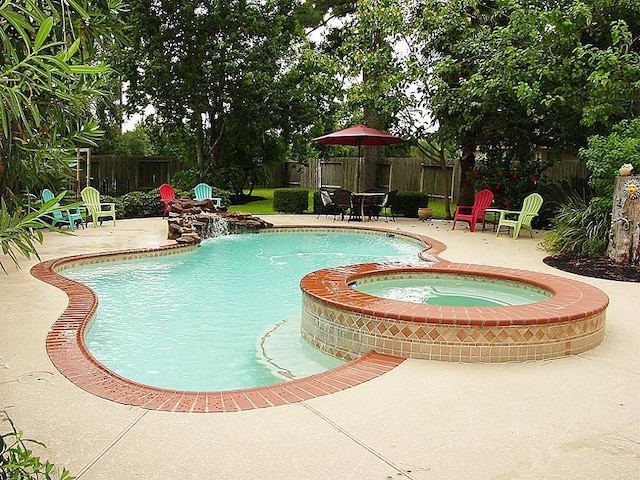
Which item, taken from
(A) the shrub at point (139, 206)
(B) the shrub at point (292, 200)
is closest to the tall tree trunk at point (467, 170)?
(B) the shrub at point (292, 200)

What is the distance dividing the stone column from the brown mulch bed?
0.62 feet

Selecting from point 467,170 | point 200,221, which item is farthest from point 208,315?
point 467,170

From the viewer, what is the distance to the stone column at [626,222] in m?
7.88

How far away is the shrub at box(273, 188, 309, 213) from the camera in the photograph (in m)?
15.9

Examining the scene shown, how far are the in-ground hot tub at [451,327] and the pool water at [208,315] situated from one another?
308 millimetres

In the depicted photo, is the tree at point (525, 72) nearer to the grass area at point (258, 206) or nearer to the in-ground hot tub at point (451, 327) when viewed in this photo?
the in-ground hot tub at point (451, 327)

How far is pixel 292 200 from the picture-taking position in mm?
15891

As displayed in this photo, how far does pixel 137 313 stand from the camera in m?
5.83

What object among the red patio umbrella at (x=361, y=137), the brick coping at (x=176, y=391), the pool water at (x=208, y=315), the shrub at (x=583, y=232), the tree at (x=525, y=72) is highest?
the tree at (x=525, y=72)

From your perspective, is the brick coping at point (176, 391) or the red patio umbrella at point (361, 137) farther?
the red patio umbrella at point (361, 137)

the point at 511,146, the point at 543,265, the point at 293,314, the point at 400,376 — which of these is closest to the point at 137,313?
the point at 293,314

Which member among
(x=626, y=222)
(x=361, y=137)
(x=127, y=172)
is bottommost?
(x=626, y=222)

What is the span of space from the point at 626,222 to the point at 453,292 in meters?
3.78

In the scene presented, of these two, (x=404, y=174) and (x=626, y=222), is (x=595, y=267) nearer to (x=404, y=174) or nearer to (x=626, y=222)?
(x=626, y=222)
